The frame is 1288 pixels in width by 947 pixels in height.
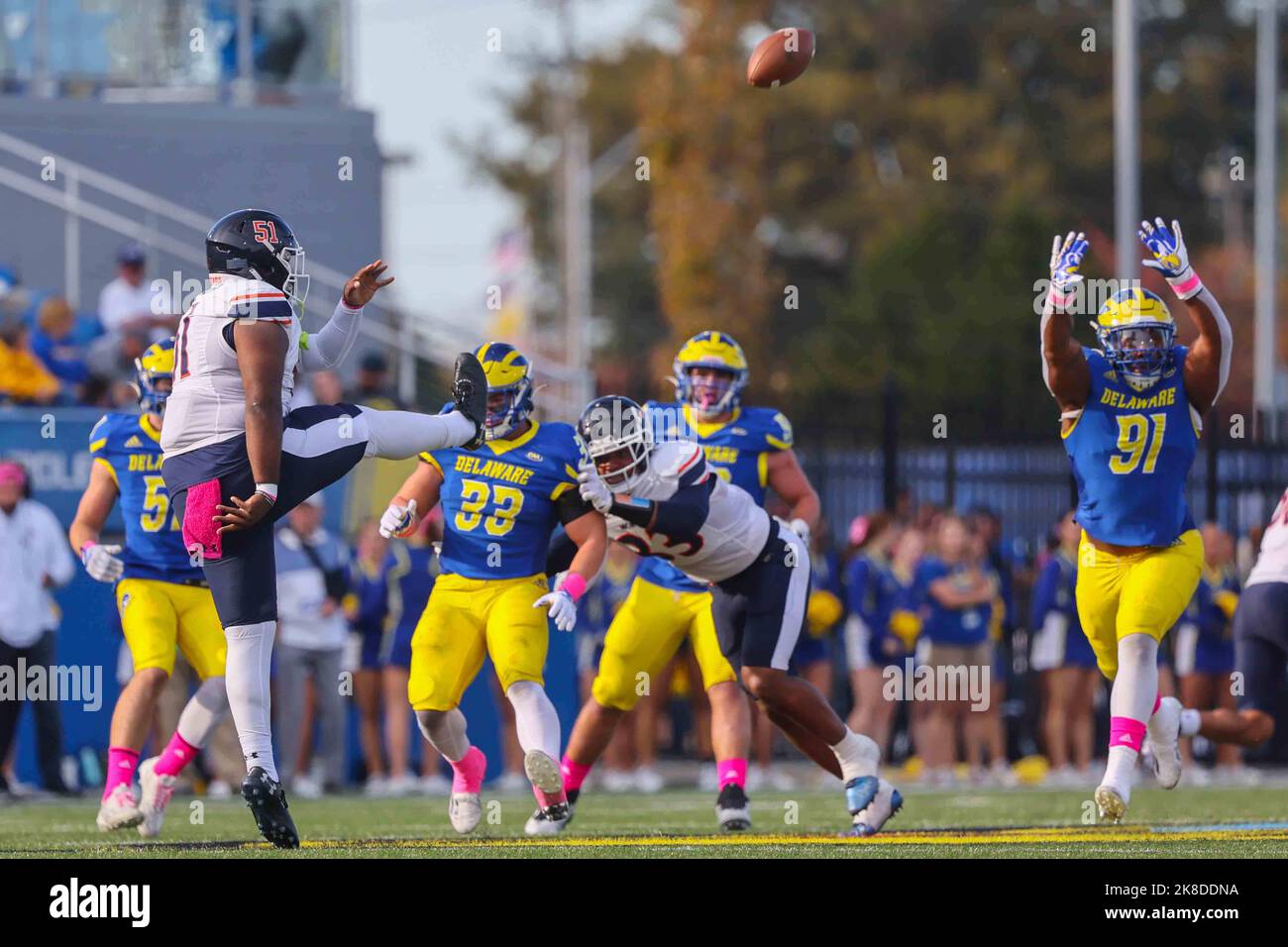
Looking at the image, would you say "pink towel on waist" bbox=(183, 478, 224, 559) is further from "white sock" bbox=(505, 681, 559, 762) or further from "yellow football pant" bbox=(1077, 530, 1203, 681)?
"yellow football pant" bbox=(1077, 530, 1203, 681)

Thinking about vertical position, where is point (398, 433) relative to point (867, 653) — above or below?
above

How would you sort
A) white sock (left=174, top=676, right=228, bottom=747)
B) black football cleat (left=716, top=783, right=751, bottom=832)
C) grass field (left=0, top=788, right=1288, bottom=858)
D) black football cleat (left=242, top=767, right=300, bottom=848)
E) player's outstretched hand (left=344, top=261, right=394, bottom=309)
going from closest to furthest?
1. black football cleat (left=242, top=767, right=300, bottom=848)
2. grass field (left=0, top=788, right=1288, bottom=858)
3. player's outstretched hand (left=344, top=261, right=394, bottom=309)
4. white sock (left=174, top=676, right=228, bottom=747)
5. black football cleat (left=716, top=783, right=751, bottom=832)

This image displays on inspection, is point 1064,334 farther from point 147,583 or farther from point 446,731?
point 147,583

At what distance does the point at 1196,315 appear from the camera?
30.0 ft

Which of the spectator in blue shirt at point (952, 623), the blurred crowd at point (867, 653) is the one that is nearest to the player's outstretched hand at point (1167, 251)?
the blurred crowd at point (867, 653)

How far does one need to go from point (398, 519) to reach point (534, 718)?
966 mm

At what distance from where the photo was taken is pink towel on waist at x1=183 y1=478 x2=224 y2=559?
7.93 metres

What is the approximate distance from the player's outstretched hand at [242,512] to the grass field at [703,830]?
113 cm

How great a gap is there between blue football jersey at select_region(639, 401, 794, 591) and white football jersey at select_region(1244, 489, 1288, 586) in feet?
7.34

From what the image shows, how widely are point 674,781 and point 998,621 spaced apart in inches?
102

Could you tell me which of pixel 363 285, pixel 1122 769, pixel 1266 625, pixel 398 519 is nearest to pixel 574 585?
pixel 398 519

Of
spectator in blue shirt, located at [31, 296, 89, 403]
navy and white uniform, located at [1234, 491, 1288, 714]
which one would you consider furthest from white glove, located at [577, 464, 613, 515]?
spectator in blue shirt, located at [31, 296, 89, 403]
